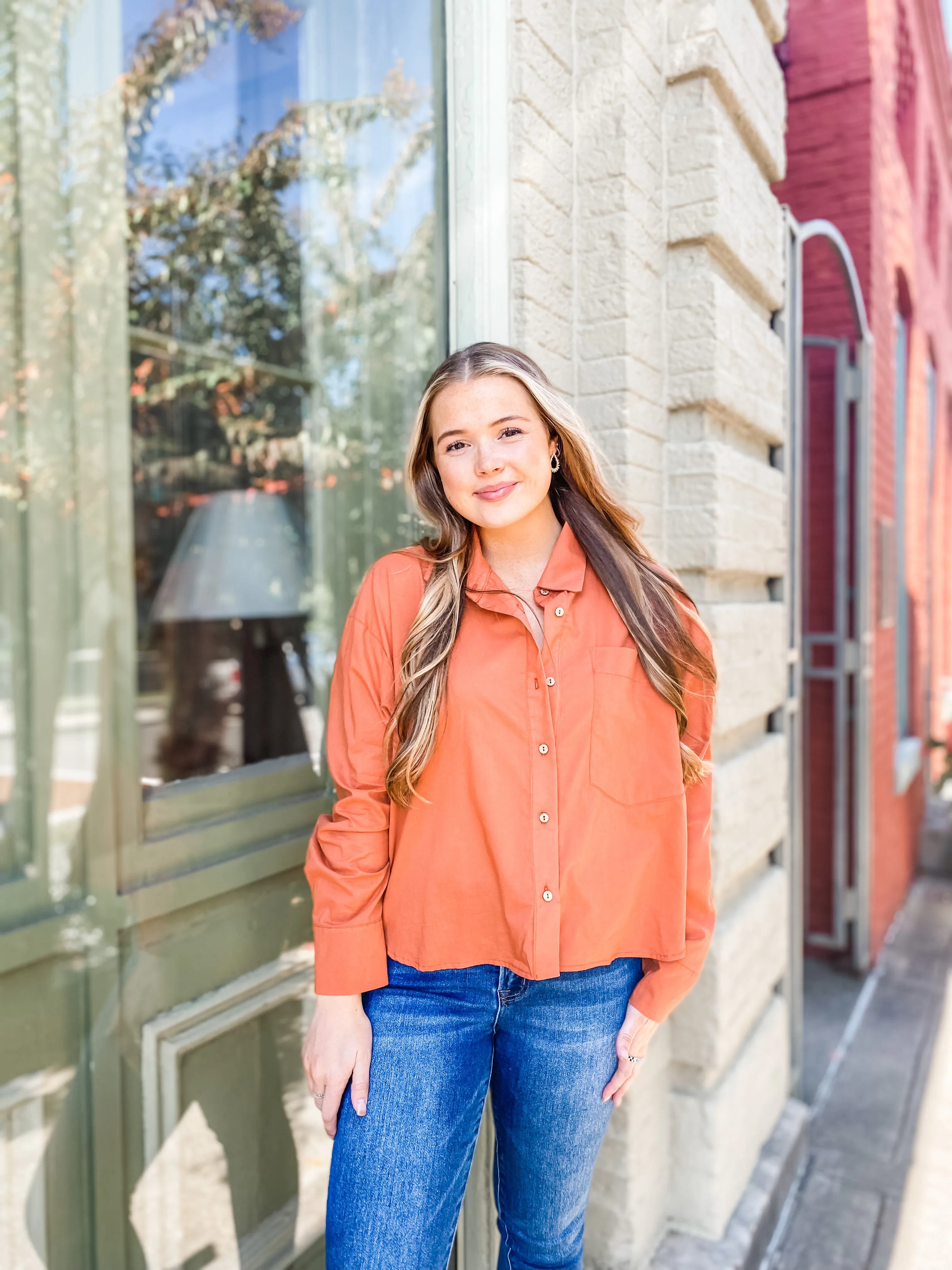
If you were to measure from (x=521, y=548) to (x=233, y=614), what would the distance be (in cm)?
332

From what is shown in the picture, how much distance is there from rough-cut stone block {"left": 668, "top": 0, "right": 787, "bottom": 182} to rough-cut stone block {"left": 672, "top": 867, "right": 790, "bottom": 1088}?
2144 mm

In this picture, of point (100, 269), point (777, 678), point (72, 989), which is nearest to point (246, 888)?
point (72, 989)

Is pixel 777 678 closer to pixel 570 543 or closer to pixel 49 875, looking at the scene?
pixel 570 543

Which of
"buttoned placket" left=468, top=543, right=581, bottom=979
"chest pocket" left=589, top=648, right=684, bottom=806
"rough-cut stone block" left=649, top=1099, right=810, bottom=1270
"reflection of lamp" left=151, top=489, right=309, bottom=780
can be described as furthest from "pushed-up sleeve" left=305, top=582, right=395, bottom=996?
"reflection of lamp" left=151, top=489, right=309, bottom=780

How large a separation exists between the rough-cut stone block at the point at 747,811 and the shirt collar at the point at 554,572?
0.81 meters

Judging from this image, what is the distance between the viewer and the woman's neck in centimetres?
160

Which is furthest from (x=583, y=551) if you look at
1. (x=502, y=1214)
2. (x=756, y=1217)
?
(x=756, y=1217)

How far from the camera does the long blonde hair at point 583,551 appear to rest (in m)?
1.42

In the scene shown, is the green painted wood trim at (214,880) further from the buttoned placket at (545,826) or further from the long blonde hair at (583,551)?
the buttoned placket at (545,826)

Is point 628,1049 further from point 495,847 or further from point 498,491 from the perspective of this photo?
point 498,491

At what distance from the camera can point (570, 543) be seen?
158 centimetres

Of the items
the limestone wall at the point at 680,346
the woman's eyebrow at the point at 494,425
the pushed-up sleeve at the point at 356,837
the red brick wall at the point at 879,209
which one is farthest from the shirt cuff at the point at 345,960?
the red brick wall at the point at 879,209

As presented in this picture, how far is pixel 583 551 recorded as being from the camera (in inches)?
62.7

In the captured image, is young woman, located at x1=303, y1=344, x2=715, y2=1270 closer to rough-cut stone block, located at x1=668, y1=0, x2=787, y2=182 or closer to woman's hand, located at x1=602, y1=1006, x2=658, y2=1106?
woman's hand, located at x1=602, y1=1006, x2=658, y2=1106
